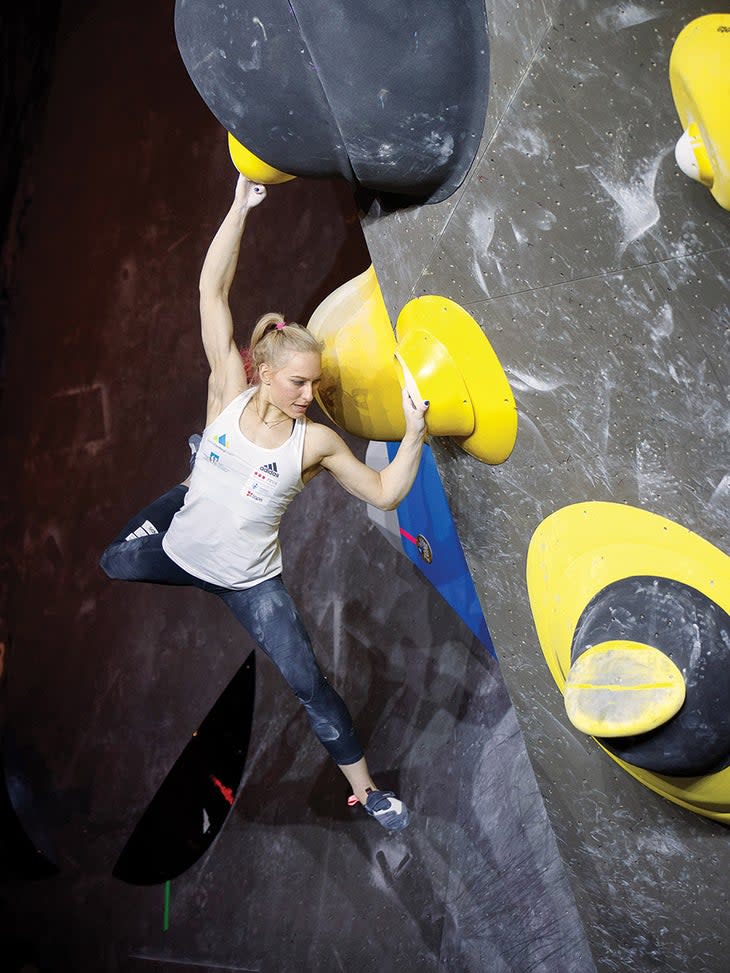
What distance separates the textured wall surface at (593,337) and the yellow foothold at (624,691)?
273 mm

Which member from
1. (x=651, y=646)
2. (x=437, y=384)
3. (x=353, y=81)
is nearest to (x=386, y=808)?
(x=437, y=384)

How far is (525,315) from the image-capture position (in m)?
1.63

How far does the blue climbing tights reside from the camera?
237cm

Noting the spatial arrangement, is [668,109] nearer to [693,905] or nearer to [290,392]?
[290,392]

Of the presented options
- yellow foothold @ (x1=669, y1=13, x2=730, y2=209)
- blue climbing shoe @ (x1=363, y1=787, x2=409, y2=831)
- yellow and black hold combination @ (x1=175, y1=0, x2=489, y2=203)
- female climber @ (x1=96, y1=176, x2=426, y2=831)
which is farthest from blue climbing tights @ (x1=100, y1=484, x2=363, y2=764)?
yellow foothold @ (x1=669, y1=13, x2=730, y2=209)

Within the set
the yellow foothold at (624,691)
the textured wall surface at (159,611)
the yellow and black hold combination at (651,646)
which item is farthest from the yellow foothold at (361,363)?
the textured wall surface at (159,611)

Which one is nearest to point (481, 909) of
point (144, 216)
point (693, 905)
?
point (693, 905)

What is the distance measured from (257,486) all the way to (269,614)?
33 cm

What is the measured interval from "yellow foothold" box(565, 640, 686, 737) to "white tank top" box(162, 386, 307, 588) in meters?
0.97

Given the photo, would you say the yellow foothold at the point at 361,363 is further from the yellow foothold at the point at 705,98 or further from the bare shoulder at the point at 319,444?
the yellow foothold at the point at 705,98

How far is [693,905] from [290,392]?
119 centimetres

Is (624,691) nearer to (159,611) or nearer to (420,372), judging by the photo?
(420,372)

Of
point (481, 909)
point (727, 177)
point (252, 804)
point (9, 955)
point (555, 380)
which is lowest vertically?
point (9, 955)

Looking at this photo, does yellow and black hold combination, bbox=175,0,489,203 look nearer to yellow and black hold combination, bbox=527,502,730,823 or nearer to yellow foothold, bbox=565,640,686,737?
yellow and black hold combination, bbox=527,502,730,823
